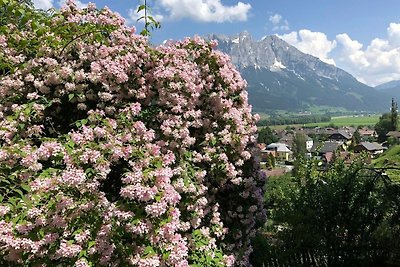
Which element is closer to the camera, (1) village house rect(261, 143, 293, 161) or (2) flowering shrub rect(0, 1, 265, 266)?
(2) flowering shrub rect(0, 1, 265, 266)

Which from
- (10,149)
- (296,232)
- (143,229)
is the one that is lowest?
(296,232)

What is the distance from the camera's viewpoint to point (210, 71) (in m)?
7.54

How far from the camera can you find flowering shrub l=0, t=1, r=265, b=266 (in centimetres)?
427

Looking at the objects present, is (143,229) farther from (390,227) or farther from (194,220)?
(390,227)

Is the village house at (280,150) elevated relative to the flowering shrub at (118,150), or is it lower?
lower

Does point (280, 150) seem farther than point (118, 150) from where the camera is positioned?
Yes

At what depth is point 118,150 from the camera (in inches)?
181

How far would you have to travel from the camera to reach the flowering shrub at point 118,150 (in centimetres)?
427

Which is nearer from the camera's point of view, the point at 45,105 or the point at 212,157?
the point at 45,105

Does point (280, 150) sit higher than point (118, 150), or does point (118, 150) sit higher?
point (118, 150)

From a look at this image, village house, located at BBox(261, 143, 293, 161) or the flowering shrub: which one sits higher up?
the flowering shrub

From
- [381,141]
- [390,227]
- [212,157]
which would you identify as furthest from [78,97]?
[381,141]

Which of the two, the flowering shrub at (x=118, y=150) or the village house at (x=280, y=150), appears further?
the village house at (x=280, y=150)

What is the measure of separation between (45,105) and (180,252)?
3.03m
